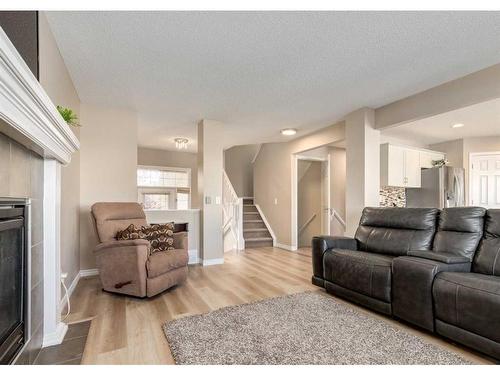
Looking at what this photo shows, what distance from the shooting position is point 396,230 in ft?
9.29

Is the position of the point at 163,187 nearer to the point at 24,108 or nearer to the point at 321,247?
the point at 321,247

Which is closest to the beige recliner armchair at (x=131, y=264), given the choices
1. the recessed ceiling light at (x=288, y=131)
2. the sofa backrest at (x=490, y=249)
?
the sofa backrest at (x=490, y=249)

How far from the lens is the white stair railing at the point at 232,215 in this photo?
18.1ft

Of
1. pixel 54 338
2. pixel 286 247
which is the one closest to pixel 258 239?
pixel 286 247

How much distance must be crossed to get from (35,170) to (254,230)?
4.78 m

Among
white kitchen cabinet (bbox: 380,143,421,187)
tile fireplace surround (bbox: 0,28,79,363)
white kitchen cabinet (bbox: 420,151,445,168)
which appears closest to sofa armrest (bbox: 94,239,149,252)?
tile fireplace surround (bbox: 0,28,79,363)

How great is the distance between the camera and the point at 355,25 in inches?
75.9

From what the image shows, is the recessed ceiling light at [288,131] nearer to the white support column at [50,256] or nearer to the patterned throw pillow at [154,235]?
the patterned throw pillow at [154,235]

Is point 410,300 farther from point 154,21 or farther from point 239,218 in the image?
point 239,218

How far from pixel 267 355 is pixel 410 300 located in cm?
121

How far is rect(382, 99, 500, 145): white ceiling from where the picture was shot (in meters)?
3.66

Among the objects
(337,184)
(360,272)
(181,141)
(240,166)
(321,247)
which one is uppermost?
(181,141)

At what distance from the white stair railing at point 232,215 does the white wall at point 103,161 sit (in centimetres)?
221

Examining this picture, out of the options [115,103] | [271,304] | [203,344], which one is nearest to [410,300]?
[271,304]
